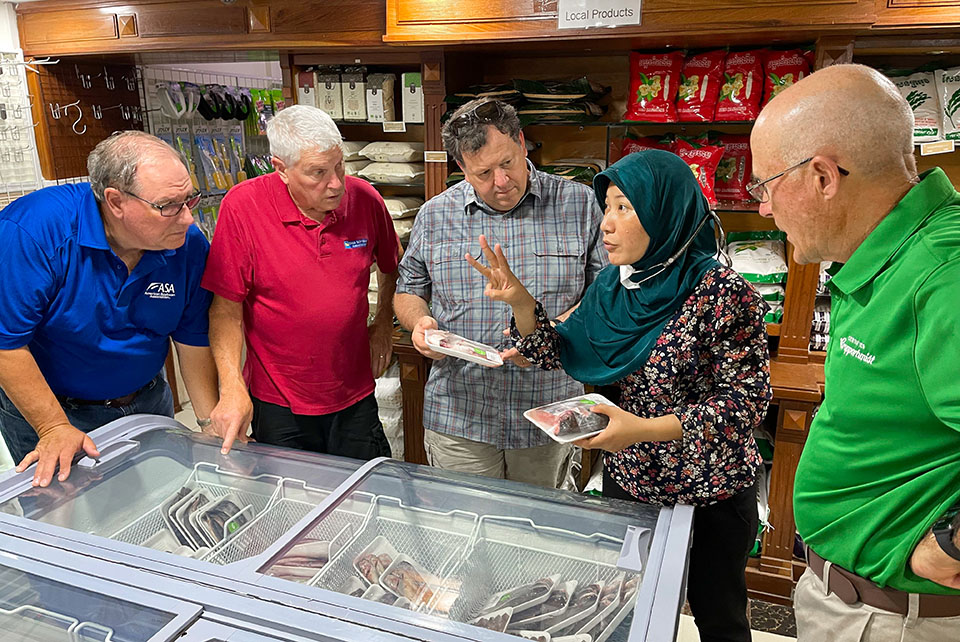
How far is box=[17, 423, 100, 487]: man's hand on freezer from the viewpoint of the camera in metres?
1.61

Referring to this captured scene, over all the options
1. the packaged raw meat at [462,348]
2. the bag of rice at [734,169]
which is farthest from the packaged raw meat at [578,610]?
the bag of rice at [734,169]

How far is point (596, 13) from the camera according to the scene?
2.52 meters

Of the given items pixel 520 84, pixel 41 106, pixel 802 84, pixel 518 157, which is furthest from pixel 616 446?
pixel 41 106

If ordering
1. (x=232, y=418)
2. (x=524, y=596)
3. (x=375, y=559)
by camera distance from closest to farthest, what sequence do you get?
1. (x=524, y=596)
2. (x=375, y=559)
3. (x=232, y=418)

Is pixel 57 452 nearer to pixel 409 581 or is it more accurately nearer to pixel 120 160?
pixel 120 160

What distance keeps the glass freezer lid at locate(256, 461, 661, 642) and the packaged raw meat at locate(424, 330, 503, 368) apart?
435mm

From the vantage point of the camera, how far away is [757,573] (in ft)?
9.46

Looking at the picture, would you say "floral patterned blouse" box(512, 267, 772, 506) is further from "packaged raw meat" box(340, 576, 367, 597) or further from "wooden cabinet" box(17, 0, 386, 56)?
"wooden cabinet" box(17, 0, 386, 56)

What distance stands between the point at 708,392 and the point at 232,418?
1301 mm

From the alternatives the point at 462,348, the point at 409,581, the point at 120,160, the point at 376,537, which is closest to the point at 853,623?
the point at 409,581

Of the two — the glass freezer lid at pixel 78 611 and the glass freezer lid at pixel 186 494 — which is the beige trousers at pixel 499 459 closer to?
the glass freezer lid at pixel 186 494

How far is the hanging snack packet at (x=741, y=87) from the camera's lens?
2676 millimetres

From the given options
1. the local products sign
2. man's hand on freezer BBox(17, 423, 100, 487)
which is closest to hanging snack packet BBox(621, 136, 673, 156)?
the local products sign

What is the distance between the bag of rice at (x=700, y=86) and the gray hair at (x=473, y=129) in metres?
→ 1.00
